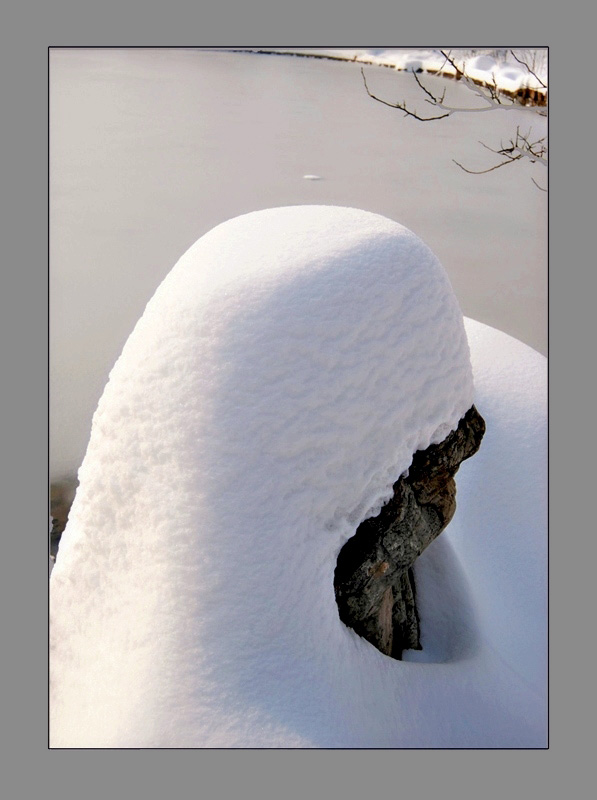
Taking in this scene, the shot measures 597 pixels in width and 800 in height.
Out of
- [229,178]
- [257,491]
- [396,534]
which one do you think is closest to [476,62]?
[229,178]

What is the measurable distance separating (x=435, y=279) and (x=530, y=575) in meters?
1.93

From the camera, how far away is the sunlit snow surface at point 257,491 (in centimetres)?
288

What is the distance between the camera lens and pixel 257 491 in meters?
2.92

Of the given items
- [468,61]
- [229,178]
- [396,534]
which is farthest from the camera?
[229,178]

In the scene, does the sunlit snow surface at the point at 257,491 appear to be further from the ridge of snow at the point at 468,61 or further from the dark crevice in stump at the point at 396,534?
the ridge of snow at the point at 468,61

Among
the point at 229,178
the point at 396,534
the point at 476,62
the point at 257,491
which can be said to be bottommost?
the point at 396,534

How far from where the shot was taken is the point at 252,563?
9.50ft

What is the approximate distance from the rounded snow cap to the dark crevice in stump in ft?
0.33

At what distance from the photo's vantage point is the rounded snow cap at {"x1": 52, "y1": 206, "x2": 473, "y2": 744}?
289cm

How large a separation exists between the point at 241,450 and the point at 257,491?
149mm

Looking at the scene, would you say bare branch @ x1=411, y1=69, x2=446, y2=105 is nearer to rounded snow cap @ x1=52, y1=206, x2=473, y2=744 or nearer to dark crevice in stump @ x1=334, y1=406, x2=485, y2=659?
rounded snow cap @ x1=52, y1=206, x2=473, y2=744

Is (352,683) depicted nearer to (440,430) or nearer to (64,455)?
(440,430)

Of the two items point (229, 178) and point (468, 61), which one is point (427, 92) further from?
point (229, 178)

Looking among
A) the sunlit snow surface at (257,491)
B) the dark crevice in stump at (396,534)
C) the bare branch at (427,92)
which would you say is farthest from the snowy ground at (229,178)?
the dark crevice in stump at (396,534)
